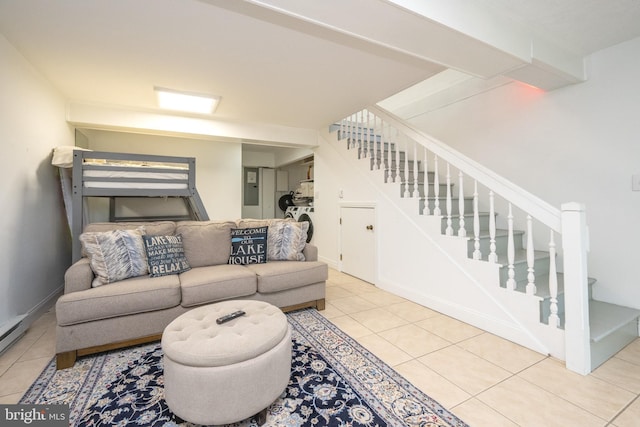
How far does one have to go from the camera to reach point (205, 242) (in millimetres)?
2764

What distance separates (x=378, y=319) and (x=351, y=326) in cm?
31

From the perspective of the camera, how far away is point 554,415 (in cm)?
140

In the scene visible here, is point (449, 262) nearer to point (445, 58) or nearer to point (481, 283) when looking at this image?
point (481, 283)

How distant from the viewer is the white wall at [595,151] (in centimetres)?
238

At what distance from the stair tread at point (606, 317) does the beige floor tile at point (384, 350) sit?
125 cm

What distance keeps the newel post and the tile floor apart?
11 centimetres

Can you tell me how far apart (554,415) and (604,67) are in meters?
2.95

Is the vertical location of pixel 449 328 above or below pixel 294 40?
below

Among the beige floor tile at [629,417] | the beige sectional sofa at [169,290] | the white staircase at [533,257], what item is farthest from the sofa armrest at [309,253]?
the beige floor tile at [629,417]

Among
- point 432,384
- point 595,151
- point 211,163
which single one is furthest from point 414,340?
point 211,163

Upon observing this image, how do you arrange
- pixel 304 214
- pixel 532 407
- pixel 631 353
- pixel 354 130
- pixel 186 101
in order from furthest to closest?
1. pixel 304 214
2. pixel 354 130
3. pixel 186 101
4. pixel 631 353
5. pixel 532 407

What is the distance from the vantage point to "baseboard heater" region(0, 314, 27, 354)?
1.98m

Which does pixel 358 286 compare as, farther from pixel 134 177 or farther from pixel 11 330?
pixel 11 330

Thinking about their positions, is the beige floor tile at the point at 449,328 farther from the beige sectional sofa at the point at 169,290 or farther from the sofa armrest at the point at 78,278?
the sofa armrest at the point at 78,278
